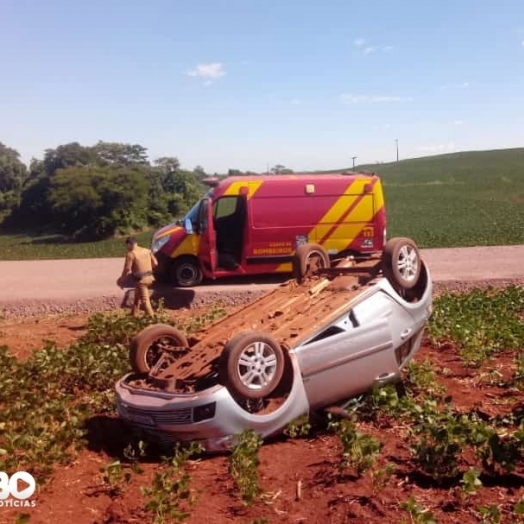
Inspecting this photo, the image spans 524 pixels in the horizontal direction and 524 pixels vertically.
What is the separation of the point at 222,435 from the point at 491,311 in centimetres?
Result: 692

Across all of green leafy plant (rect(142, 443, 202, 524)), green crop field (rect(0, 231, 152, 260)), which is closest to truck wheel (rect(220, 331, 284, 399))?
green leafy plant (rect(142, 443, 202, 524))

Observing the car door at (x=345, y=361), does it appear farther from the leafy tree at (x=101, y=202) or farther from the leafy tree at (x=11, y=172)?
the leafy tree at (x=11, y=172)

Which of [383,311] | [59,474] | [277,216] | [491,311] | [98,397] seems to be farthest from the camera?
[277,216]

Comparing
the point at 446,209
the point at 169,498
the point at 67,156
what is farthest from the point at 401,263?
the point at 67,156

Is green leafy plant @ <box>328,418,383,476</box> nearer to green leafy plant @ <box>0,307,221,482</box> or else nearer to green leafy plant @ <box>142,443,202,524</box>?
green leafy plant @ <box>142,443,202,524</box>

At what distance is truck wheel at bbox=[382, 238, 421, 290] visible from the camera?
21.7 ft

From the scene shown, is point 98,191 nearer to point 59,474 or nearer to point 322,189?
point 322,189

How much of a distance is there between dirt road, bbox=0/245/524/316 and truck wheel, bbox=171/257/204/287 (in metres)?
0.27

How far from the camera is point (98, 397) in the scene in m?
6.95

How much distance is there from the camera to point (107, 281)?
16.4 m

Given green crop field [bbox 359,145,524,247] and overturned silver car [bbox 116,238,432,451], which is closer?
overturned silver car [bbox 116,238,432,451]

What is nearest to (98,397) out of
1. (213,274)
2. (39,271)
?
(213,274)

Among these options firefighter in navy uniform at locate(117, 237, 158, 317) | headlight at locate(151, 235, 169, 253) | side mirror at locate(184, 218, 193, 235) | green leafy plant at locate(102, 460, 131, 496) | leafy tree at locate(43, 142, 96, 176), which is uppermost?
leafy tree at locate(43, 142, 96, 176)

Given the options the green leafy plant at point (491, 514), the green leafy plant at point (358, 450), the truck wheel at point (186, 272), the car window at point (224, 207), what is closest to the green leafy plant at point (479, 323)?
the green leafy plant at point (358, 450)
